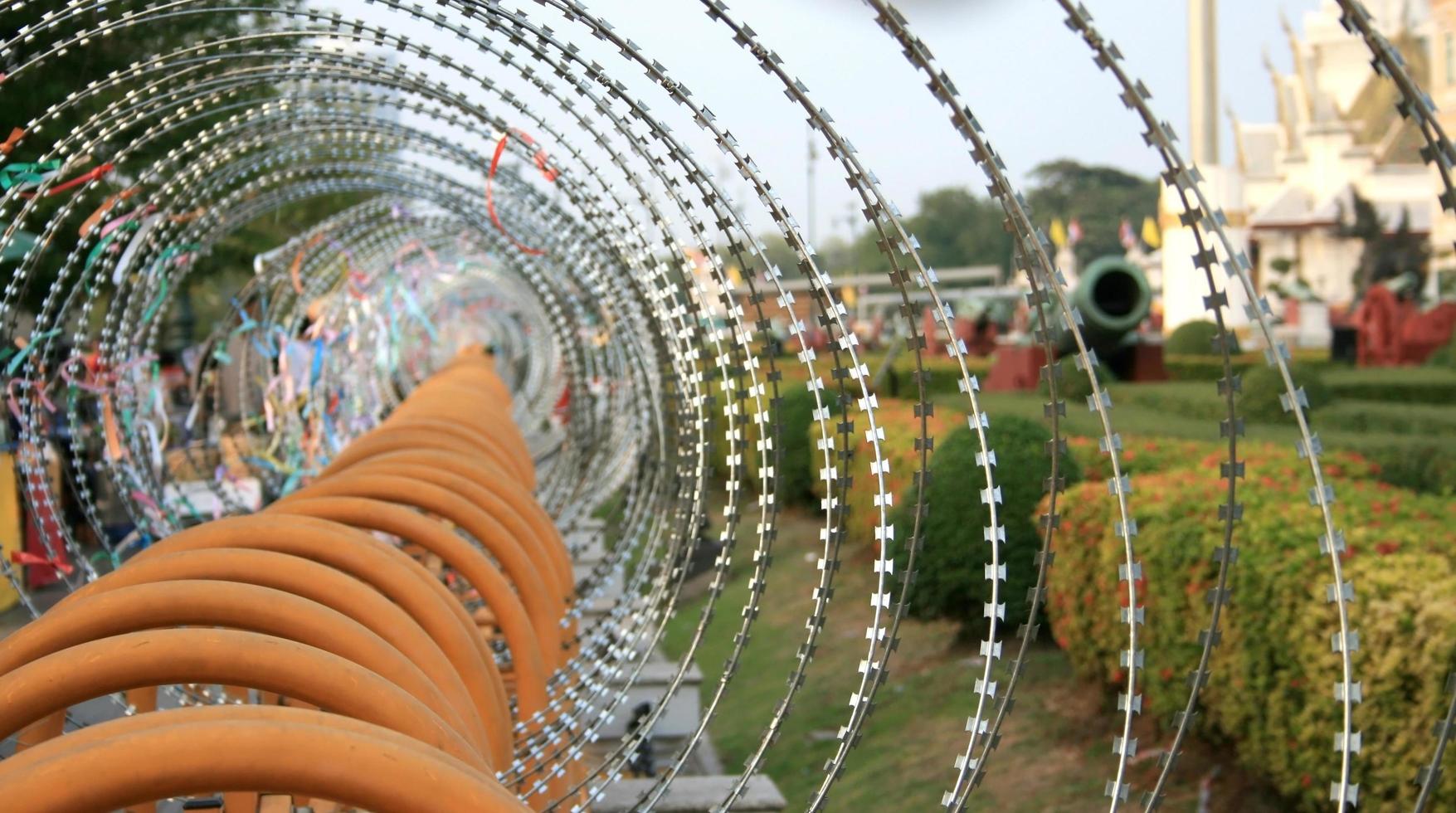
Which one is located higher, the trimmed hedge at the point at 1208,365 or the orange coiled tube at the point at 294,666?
the trimmed hedge at the point at 1208,365

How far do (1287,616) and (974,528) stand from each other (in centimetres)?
430

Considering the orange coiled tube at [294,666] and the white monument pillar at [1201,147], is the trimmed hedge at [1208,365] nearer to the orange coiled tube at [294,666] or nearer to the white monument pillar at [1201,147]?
the orange coiled tube at [294,666]

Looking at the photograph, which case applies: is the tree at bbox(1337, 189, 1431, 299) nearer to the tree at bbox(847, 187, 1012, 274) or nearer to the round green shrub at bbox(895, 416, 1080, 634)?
the round green shrub at bbox(895, 416, 1080, 634)

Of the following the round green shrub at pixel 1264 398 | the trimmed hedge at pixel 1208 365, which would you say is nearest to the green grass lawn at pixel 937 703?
the round green shrub at pixel 1264 398

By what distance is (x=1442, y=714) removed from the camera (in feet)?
19.2

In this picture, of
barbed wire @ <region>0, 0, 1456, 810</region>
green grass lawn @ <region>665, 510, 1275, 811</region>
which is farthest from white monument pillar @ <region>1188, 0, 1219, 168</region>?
green grass lawn @ <region>665, 510, 1275, 811</region>

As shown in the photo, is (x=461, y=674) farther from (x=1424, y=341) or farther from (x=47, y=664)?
(x=1424, y=341)

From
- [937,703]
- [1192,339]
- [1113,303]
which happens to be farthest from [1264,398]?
[1192,339]

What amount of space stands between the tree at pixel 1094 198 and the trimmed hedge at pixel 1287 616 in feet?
274

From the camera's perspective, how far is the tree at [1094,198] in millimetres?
91875

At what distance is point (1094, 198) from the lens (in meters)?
96.2

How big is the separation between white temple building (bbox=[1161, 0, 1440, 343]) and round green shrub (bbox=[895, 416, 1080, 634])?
36581 millimetres

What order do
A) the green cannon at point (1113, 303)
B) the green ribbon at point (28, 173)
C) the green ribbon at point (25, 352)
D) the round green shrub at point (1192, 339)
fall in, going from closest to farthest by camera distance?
the green ribbon at point (28, 173), the green ribbon at point (25, 352), the green cannon at point (1113, 303), the round green shrub at point (1192, 339)

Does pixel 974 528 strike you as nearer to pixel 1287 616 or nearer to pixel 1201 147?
pixel 1287 616
